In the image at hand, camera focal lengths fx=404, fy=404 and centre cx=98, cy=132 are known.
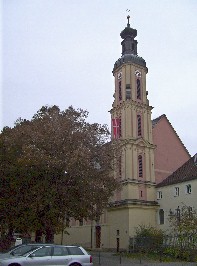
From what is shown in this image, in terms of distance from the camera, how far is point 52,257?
20578mm

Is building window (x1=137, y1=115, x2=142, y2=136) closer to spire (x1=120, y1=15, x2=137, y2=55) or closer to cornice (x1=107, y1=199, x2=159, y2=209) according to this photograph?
cornice (x1=107, y1=199, x2=159, y2=209)

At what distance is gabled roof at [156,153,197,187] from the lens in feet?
154

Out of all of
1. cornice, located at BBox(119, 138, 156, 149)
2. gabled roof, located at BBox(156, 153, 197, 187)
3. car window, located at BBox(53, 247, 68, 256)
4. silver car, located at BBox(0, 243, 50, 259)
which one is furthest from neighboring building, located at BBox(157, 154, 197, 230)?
silver car, located at BBox(0, 243, 50, 259)

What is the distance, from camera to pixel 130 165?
5006cm

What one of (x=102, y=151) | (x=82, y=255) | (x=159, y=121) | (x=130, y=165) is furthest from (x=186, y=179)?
(x=82, y=255)

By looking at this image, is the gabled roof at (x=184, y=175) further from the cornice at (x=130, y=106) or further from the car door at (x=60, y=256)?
the car door at (x=60, y=256)

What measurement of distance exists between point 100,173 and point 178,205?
58.3 feet

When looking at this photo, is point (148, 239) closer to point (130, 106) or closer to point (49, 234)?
point (49, 234)

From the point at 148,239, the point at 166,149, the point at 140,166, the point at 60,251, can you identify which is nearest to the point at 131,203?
the point at 140,166

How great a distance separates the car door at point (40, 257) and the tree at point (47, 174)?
822 centimetres

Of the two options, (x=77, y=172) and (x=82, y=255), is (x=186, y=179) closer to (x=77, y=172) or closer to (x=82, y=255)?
(x=77, y=172)

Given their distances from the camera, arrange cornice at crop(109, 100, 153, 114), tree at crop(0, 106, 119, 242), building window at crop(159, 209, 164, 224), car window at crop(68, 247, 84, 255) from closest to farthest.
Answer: car window at crop(68, 247, 84, 255)
tree at crop(0, 106, 119, 242)
building window at crop(159, 209, 164, 224)
cornice at crop(109, 100, 153, 114)

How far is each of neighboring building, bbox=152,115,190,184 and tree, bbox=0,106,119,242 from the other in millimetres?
23359

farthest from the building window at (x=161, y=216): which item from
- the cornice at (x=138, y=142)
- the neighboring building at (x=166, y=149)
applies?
the cornice at (x=138, y=142)
